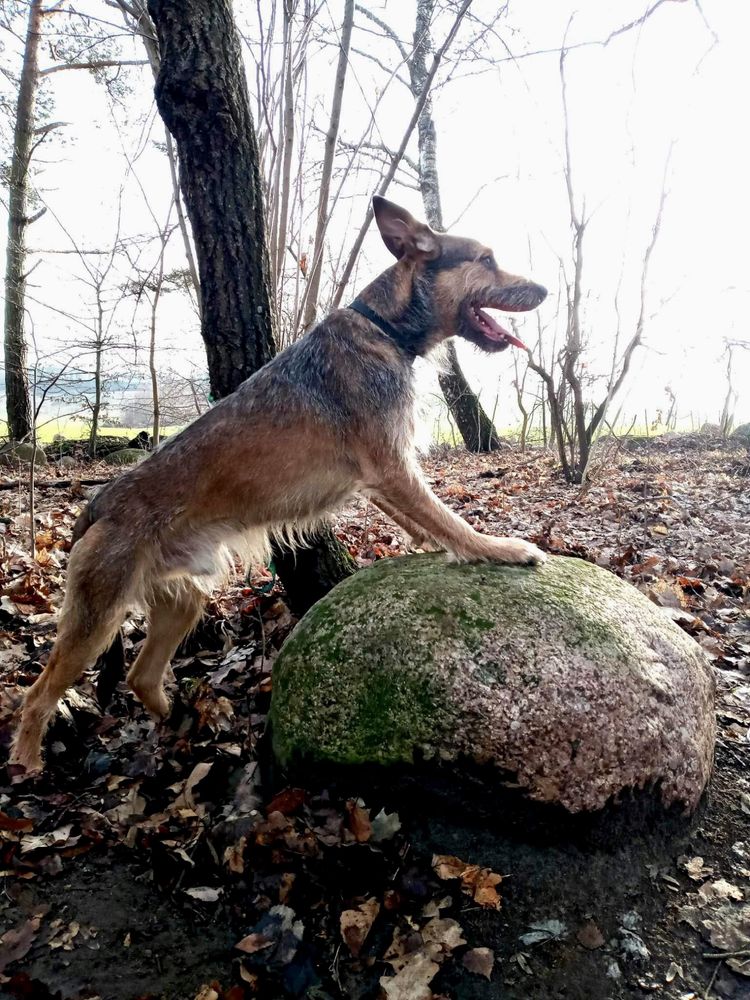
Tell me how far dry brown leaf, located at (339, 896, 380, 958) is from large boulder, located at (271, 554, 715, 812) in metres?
0.53

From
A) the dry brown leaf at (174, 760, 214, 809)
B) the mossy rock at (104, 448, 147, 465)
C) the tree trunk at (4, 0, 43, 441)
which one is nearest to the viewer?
the dry brown leaf at (174, 760, 214, 809)

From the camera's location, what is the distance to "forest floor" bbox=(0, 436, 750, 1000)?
2.26 metres

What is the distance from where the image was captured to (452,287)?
3822mm

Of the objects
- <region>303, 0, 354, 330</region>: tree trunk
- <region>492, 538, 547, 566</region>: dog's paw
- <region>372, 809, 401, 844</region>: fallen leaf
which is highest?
<region>303, 0, 354, 330</region>: tree trunk

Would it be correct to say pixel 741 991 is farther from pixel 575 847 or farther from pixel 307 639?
pixel 307 639

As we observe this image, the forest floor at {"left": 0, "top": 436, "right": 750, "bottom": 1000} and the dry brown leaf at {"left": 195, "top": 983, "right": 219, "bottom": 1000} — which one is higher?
the forest floor at {"left": 0, "top": 436, "right": 750, "bottom": 1000}

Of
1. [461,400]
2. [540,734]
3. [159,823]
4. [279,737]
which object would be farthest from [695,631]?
[461,400]

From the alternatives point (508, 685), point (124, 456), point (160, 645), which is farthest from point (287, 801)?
Result: point (124, 456)

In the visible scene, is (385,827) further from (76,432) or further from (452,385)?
(76,432)

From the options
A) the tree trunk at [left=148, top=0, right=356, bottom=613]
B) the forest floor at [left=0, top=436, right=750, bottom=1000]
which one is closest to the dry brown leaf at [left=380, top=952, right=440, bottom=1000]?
the forest floor at [left=0, top=436, right=750, bottom=1000]

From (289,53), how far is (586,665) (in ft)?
15.3

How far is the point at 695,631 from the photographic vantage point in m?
4.30

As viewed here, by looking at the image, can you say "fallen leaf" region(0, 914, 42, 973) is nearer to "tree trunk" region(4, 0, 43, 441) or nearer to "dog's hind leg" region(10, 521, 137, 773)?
"dog's hind leg" region(10, 521, 137, 773)

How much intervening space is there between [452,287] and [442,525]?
1471 mm
